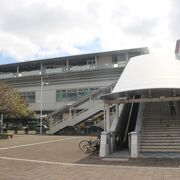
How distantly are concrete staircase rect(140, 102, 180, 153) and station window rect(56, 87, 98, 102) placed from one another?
31.4 meters

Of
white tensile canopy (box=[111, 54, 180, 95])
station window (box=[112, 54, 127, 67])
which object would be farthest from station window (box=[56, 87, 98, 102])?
white tensile canopy (box=[111, 54, 180, 95])

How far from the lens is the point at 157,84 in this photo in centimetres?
1847

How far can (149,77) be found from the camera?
19578 millimetres

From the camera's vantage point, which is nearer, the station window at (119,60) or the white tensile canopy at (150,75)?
the white tensile canopy at (150,75)

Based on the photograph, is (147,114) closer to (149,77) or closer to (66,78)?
(149,77)

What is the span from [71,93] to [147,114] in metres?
34.7

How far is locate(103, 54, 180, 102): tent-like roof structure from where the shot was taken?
61.0 feet

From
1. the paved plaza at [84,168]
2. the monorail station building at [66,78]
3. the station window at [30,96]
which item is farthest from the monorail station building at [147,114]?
the station window at [30,96]

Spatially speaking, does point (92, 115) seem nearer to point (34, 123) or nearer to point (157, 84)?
point (34, 123)

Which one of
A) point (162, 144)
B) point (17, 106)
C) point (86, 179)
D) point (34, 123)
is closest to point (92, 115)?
point (17, 106)

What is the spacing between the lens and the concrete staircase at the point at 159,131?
64.5 feet

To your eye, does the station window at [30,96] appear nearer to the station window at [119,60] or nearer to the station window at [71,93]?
the station window at [71,93]

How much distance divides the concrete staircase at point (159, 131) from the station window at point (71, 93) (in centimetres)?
3137

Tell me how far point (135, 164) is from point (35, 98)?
48071mm
